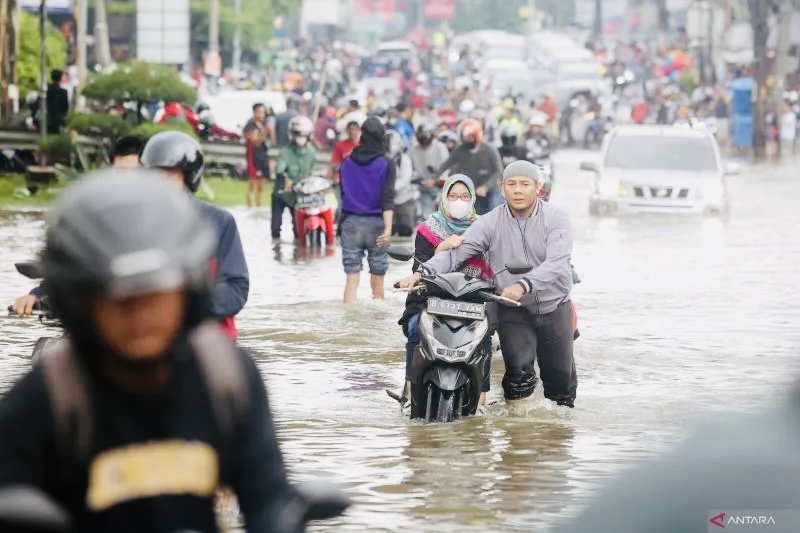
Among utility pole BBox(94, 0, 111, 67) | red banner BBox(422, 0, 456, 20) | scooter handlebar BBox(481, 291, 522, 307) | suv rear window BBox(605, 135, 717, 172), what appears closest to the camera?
scooter handlebar BBox(481, 291, 522, 307)

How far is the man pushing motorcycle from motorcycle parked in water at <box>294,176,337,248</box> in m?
12.8

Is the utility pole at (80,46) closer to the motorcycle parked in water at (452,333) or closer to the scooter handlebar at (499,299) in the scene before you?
the motorcycle parked in water at (452,333)

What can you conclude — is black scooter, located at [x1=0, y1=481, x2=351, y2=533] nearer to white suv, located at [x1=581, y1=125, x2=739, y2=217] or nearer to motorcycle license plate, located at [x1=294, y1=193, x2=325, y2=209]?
motorcycle license plate, located at [x1=294, y1=193, x2=325, y2=209]

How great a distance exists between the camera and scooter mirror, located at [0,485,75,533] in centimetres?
320

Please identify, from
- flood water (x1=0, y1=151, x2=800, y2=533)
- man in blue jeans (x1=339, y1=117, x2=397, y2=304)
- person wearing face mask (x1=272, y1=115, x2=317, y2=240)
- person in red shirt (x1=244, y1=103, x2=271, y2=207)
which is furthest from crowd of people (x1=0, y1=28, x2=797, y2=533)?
person in red shirt (x1=244, y1=103, x2=271, y2=207)

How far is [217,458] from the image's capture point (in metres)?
3.46

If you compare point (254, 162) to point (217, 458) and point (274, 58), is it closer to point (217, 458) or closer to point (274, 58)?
point (217, 458)

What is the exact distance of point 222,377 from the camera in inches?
136

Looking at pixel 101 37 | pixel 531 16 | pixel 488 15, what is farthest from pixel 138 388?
pixel 488 15

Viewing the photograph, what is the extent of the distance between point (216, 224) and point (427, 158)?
1846cm

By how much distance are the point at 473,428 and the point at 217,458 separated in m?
7.57

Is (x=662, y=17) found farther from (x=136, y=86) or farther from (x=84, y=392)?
(x=84, y=392)

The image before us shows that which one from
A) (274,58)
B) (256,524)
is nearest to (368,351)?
(256,524)

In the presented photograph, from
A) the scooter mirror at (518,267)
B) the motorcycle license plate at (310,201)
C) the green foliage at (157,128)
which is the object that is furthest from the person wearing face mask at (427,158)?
the scooter mirror at (518,267)
